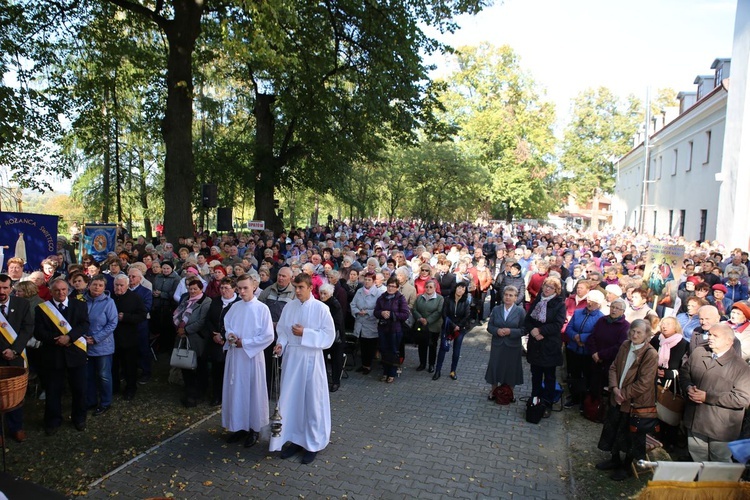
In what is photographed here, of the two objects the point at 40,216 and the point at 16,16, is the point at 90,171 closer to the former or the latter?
the point at 16,16

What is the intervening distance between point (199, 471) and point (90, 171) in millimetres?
25986

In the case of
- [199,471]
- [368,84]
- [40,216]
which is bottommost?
[199,471]

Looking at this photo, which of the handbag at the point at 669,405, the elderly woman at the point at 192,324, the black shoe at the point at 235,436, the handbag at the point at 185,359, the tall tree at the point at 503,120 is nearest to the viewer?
the handbag at the point at 669,405

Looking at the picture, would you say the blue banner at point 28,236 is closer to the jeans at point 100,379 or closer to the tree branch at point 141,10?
the jeans at point 100,379

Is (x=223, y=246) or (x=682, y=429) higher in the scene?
(x=223, y=246)

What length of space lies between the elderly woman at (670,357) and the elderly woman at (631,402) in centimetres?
97

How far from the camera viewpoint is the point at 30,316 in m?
5.69

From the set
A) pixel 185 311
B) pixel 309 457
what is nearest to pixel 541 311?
pixel 309 457

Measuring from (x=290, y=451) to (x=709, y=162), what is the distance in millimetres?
24570

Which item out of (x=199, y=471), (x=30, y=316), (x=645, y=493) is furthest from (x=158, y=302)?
(x=645, y=493)

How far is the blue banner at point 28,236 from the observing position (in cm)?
945

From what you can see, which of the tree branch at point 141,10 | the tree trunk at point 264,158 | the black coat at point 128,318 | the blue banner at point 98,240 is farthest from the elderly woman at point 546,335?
the tree trunk at point 264,158

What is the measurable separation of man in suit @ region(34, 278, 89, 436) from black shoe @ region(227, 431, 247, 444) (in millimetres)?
1887

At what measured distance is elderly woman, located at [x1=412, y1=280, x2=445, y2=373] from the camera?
8578 mm
